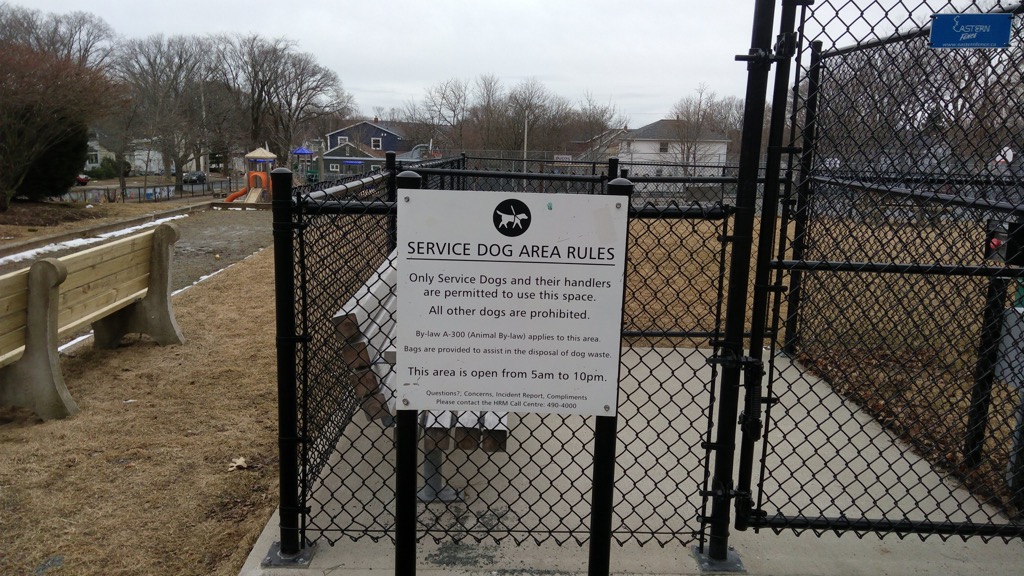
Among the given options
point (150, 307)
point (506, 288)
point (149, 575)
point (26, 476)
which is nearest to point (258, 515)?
point (149, 575)

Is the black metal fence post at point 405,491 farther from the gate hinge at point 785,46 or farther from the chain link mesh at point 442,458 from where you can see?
the gate hinge at point 785,46

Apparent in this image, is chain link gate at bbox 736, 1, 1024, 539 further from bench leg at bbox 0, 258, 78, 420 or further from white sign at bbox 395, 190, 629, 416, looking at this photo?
bench leg at bbox 0, 258, 78, 420

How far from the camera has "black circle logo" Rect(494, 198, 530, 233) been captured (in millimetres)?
1975

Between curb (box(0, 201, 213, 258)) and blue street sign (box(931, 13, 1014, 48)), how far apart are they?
13499mm

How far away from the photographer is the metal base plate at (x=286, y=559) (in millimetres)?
2629

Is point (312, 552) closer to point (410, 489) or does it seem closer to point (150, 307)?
point (410, 489)

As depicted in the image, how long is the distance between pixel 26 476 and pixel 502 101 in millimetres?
38822

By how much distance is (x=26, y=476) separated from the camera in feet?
11.3

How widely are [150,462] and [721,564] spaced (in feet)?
9.08

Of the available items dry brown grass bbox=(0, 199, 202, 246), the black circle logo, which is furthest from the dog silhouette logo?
dry brown grass bbox=(0, 199, 202, 246)

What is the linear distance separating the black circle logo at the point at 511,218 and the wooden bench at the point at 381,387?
89 centimetres

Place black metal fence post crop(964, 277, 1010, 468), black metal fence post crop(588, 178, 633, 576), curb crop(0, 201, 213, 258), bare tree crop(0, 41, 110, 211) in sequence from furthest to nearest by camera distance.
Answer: bare tree crop(0, 41, 110, 211), curb crop(0, 201, 213, 258), black metal fence post crop(964, 277, 1010, 468), black metal fence post crop(588, 178, 633, 576)

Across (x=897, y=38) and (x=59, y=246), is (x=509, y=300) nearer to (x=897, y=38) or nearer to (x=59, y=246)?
(x=897, y=38)

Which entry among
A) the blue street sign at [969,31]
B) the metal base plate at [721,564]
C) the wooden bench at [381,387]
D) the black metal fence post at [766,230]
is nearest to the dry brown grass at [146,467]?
the wooden bench at [381,387]
